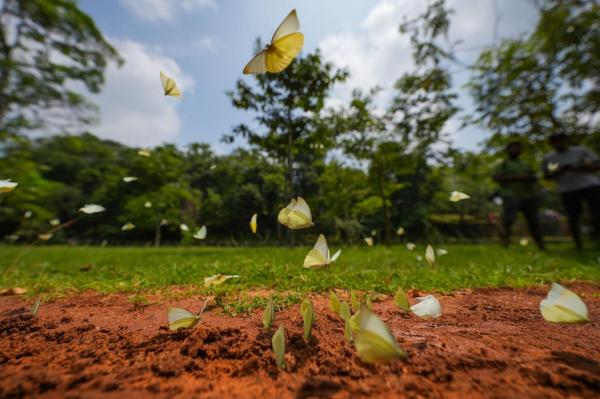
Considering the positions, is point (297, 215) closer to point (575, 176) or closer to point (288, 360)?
point (288, 360)

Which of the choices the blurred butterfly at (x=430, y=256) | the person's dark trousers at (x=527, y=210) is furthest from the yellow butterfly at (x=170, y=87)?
the person's dark trousers at (x=527, y=210)

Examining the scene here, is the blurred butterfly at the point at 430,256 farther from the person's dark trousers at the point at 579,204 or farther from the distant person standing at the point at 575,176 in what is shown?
the person's dark trousers at the point at 579,204

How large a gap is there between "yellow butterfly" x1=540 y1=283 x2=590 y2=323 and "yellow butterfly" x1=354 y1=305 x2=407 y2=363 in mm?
624

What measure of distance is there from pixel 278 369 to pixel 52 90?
47.1 feet

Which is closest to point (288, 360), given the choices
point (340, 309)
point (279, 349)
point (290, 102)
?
point (279, 349)

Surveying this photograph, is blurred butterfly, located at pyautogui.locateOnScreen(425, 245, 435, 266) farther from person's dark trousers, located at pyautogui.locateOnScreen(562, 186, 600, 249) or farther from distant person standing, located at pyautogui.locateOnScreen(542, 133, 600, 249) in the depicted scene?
person's dark trousers, located at pyautogui.locateOnScreen(562, 186, 600, 249)

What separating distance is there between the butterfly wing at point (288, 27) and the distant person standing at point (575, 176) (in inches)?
241

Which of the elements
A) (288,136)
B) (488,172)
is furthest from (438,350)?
(488,172)

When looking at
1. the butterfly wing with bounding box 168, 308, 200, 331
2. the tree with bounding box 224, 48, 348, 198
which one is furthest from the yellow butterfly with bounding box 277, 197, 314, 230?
the tree with bounding box 224, 48, 348, 198

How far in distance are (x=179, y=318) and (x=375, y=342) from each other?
2.44 feet

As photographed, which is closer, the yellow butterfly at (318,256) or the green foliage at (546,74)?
the yellow butterfly at (318,256)

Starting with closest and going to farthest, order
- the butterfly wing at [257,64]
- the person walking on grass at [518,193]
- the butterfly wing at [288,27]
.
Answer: the butterfly wing at [288,27], the butterfly wing at [257,64], the person walking on grass at [518,193]

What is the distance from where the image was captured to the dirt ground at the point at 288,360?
729 mm

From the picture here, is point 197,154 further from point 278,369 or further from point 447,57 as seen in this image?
point 278,369
